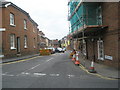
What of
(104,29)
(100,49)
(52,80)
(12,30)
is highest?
(12,30)

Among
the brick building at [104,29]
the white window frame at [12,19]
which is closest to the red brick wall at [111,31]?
the brick building at [104,29]

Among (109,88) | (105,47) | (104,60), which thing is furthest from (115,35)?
(109,88)

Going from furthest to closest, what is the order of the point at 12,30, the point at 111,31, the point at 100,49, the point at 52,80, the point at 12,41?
the point at 12,41 < the point at 12,30 < the point at 100,49 < the point at 111,31 < the point at 52,80

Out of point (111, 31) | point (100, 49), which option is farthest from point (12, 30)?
point (111, 31)

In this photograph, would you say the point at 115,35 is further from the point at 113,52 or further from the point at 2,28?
the point at 2,28

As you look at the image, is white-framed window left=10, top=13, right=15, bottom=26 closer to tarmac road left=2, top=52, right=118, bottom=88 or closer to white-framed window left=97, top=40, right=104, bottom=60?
tarmac road left=2, top=52, right=118, bottom=88

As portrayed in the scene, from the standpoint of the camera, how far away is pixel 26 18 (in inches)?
1087

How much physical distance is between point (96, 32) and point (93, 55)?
111 inches

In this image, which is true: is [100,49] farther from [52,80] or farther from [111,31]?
[52,80]

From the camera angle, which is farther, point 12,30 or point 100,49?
point 12,30

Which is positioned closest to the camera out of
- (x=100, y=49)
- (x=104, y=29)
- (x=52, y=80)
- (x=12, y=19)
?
(x=52, y=80)

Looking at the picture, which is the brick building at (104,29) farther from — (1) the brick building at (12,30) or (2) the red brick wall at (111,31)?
(1) the brick building at (12,30)

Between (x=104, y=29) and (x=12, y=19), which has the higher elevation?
(x=12, y=19)

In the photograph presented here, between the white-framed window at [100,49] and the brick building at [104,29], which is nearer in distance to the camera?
the brick building at [104,29]
